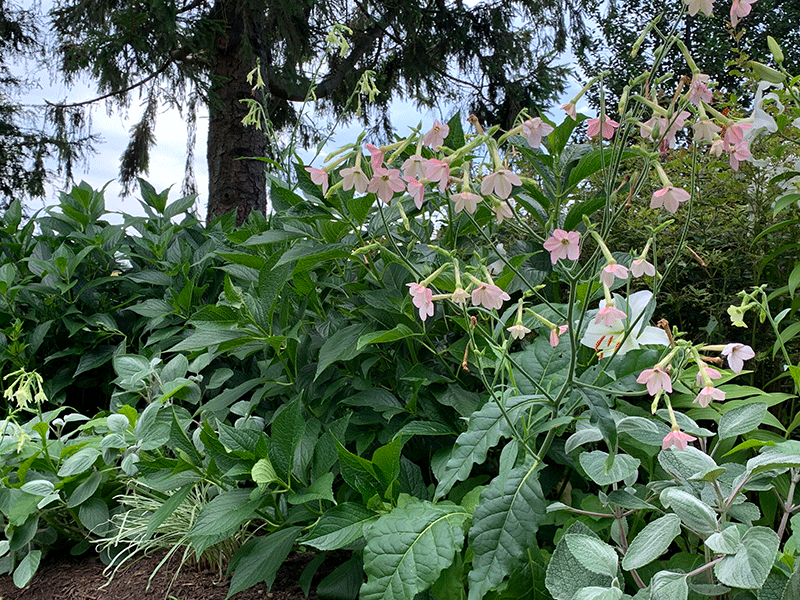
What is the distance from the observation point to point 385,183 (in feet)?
3.17

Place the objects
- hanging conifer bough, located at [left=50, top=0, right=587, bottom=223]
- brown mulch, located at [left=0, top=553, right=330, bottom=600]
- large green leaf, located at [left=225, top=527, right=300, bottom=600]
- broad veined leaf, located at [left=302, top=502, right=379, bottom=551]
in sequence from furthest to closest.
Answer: hanging conifer bough, located at [left=50, top=0, right=587, bottom=223]
brown mulch, located at [left=0, top=553, right=330, bottom=600]
large green leaf, located at [left=225, top=527, right=300, bottom=600]
broad veined leaf, located at [left=302, top=502, right=379, bottom=551]

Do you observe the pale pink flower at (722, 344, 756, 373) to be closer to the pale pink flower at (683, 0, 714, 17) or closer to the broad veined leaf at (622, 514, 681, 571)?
the broad veined leaf at (622, 514, 681, 571)

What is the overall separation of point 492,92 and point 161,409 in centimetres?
575

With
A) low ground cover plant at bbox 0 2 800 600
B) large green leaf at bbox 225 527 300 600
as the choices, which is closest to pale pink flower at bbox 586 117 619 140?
low ground cover plant at bbox 0 2 800 600

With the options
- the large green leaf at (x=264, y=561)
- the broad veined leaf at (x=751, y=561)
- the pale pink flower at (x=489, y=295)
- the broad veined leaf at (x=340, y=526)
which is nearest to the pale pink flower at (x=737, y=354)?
the broad veined leaf at (x=751, y=561)

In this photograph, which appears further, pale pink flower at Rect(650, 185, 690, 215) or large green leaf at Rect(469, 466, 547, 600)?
large green leaf at Rect(469, 466, 547, 600)

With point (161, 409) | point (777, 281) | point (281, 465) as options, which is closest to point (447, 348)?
point (281, 465)

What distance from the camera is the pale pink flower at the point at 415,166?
0.98 metres

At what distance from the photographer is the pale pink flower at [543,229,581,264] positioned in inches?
34.8

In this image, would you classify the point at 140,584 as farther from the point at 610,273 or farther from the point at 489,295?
the point at 610,273

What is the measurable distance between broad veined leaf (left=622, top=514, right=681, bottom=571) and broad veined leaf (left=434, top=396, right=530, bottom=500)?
27cm

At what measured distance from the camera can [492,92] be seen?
6.59 metres

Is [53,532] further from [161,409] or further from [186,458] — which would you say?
[186,458]

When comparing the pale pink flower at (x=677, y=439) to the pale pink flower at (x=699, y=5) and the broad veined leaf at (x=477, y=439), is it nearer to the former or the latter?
the broad veined leaf at (x=477, y=439)
